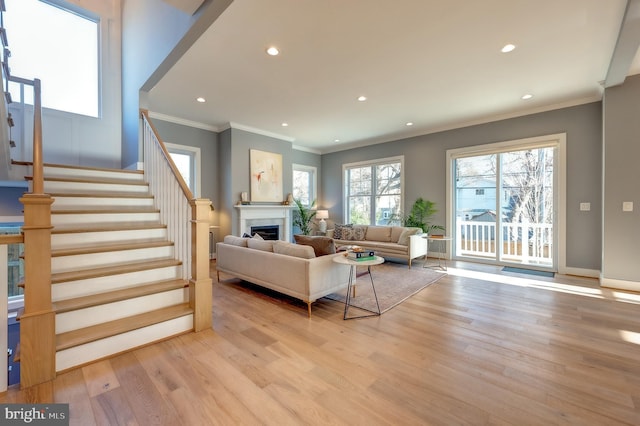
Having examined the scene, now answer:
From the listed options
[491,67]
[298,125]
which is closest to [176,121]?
[298,125]

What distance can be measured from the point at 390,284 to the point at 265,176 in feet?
12.3

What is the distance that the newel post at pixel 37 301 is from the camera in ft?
5.74

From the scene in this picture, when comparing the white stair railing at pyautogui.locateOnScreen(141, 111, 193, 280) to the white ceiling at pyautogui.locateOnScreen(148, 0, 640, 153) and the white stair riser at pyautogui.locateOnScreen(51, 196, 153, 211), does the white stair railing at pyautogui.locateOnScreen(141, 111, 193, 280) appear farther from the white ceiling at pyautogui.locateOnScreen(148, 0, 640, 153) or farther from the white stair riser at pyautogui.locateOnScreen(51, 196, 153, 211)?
the white ceiling at pyautogui.locateOnScreen(148, 0, 640, 153)

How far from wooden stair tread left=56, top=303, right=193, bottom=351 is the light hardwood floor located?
0.63 feet

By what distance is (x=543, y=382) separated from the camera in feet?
5.95

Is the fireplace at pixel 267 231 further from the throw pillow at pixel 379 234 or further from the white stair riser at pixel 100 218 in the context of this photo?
the white stair riser at pixel 100 218

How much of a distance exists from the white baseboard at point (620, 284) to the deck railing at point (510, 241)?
1066 millimetres

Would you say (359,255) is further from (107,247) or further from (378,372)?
(107,247)

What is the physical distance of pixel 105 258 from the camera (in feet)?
8.50

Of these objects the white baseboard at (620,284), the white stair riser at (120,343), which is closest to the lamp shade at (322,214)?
the white stair riser at (120,343)

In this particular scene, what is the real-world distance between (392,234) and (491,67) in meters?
3.39

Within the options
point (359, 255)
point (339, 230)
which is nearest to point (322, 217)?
point (339, 230)

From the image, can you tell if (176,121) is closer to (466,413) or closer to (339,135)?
(339,135)

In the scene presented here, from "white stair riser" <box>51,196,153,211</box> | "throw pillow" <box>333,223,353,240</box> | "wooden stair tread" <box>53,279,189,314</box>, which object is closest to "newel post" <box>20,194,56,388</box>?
"wooden stair tread" <box>53,279,189,314</box>
